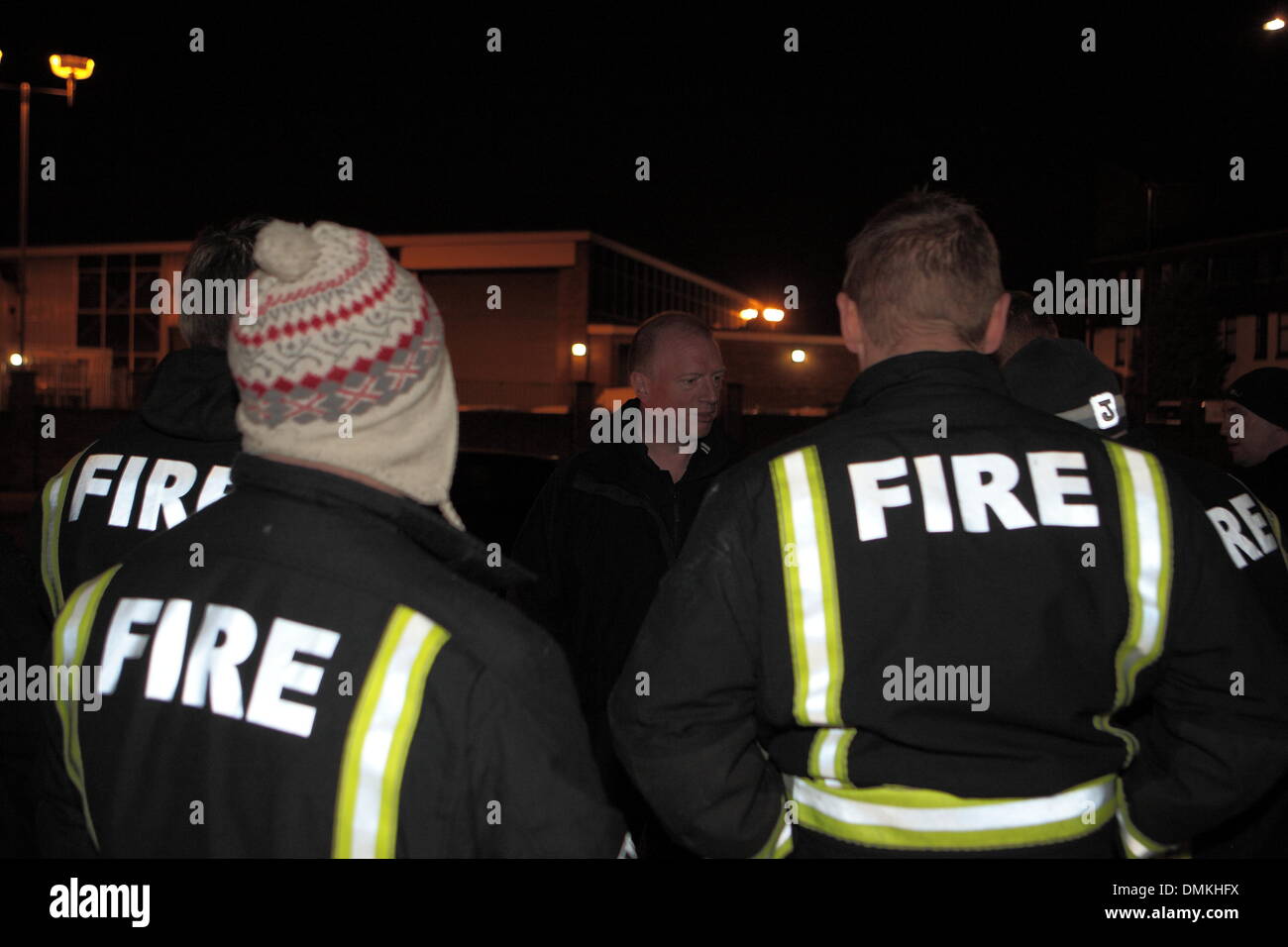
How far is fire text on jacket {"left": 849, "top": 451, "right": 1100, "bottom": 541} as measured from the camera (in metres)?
1.86

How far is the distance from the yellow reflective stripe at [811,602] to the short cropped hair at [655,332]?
2302 mm

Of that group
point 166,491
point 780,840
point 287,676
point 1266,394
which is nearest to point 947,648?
point 780,840

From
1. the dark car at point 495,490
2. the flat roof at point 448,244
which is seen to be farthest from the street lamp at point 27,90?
the dark car at point 495,490

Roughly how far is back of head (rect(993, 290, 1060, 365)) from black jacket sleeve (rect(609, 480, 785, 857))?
6.37 ft

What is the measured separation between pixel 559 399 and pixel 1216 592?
92.7ft

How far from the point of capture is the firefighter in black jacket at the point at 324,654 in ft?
4.65

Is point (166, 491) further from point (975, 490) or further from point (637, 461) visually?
point (975, 490)

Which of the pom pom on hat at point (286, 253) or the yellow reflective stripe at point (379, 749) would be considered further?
the pom pom on hat at point (286, 253)

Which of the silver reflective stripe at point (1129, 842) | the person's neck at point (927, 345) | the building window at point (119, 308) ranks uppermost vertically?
the building window at point (119, 308)

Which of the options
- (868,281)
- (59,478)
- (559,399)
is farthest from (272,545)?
(559,399)

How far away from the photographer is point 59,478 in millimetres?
2715

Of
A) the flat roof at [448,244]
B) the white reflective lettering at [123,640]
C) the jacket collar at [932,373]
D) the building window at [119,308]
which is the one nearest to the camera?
the white reflective lettering at [123,640]

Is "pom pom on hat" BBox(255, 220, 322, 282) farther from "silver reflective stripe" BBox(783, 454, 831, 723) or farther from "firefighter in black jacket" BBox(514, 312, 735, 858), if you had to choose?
"firefighter in black jacket" BBox(514, 312, 735, 858)

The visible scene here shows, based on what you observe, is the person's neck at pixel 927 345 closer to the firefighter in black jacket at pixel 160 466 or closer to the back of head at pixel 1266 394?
the firefighter in black jacket at pixel 160 466
